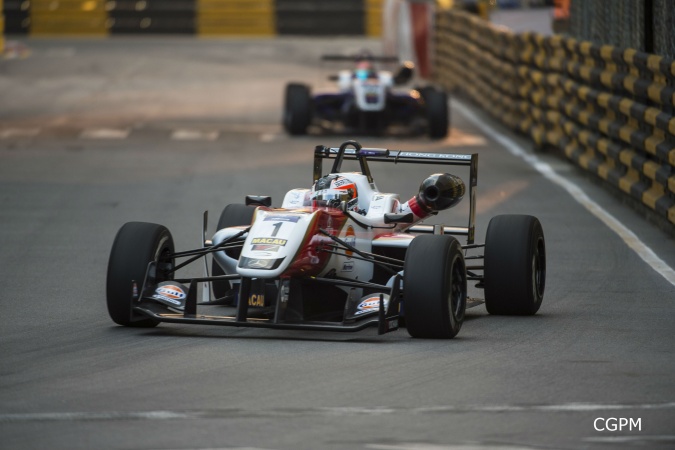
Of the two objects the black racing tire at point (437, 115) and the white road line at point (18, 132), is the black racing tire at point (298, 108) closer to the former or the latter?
the black racing tire at point (437, 115)

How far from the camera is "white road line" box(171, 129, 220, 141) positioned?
22922mm

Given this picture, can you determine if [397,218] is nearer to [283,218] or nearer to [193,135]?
[283,218]

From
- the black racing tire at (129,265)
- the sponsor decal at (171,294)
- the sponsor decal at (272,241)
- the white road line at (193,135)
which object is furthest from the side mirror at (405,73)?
the sponsor decal at (272,241)

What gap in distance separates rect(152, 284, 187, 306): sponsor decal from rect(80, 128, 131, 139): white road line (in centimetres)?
1413

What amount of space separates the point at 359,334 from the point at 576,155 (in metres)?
10.1

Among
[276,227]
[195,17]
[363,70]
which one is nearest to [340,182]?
[276,227]

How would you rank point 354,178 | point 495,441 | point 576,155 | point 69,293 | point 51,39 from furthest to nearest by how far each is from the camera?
point 51,39
point 576,155
point 69,293
point 354,178
point 495,441

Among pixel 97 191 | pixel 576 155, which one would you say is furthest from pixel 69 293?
pixel 576 155

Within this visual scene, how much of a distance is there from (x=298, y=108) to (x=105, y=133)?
3.14 meters

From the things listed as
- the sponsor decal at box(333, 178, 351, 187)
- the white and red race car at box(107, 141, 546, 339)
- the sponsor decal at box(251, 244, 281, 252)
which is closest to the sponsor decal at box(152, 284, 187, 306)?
the white and red race car at box(107, 141, 546, 339)

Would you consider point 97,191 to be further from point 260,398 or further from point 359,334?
point 260,398

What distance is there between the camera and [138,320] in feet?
29.8

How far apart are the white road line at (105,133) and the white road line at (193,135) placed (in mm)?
789

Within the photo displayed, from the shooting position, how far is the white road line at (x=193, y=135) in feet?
75.2
